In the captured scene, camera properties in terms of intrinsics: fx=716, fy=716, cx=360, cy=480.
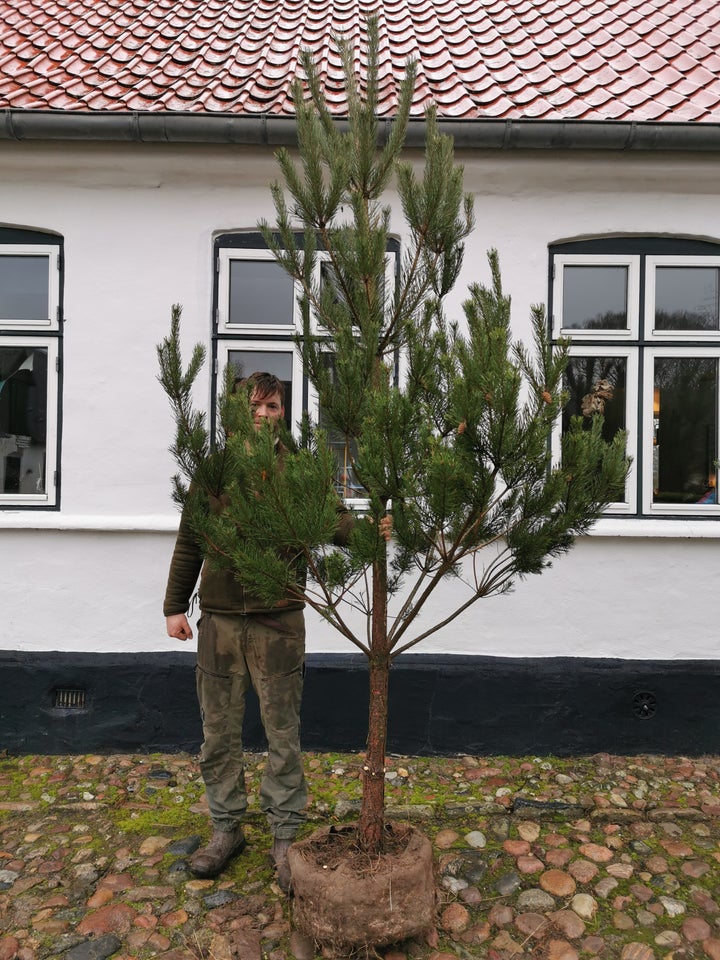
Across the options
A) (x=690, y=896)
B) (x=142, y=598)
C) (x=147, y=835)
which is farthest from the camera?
(x=142, y=598)

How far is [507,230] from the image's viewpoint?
4.17 m

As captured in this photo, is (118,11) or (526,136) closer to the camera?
(526,136)

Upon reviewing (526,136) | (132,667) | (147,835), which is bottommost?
(147,835)

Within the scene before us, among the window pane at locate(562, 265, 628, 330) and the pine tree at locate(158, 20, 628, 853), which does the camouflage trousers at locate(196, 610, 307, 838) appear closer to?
the pine tree at locate(158, 20, 628, 853)

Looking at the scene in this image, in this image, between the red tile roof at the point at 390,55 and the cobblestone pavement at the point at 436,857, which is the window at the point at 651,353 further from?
the cobblestone pavement at the point at 436,857

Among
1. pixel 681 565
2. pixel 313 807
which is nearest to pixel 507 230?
pixel 681 565

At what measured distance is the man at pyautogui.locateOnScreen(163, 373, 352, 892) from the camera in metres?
2.88

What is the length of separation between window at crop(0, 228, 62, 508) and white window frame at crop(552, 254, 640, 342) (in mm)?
2952

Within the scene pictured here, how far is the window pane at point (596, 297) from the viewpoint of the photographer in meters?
4.29

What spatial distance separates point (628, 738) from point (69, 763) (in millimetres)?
3173

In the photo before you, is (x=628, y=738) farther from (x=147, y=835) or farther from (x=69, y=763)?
(x=69, y=763)

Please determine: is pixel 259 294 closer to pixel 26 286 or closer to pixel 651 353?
pixel 26 286

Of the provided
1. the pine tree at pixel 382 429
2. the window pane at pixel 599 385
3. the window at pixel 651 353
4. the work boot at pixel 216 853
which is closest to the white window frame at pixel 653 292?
the window at pixel 651 353

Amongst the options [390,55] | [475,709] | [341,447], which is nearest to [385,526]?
[341,447]
